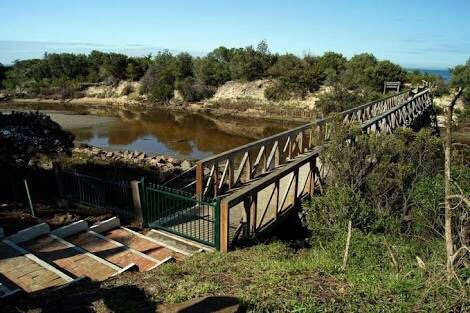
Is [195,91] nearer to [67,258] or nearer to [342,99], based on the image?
[342,99]

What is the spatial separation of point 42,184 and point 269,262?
9618 mm

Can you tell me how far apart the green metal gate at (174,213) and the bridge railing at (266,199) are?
2.06 feet

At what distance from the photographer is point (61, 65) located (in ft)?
225

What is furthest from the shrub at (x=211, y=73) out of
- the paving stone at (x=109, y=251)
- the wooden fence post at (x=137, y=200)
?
the paving stone at (x=109, y=251)

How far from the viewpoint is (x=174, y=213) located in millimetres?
8914

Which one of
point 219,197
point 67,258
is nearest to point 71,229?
point 67,258

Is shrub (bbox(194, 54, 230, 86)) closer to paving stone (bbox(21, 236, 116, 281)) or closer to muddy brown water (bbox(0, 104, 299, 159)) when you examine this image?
muddy brown water (bbox(0, 104, 299, 159))

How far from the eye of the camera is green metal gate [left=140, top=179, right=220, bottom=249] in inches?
329

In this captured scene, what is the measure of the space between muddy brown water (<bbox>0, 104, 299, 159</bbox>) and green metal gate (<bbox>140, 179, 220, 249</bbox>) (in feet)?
54.0

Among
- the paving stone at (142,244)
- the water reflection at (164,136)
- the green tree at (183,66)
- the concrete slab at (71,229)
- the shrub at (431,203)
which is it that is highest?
the green tree at (183,66)

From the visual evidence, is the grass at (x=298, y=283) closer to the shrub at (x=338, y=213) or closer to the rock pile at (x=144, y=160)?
the shrub at (x=338, y=213)

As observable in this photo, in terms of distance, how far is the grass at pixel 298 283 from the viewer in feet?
14.6

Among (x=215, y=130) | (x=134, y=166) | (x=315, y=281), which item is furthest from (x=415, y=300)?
(x=215, y=130)

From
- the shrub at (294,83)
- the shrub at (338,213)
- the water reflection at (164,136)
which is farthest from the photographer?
the shrub at (294,83)
